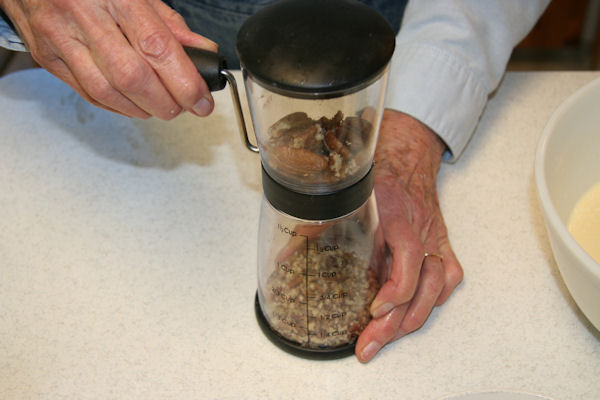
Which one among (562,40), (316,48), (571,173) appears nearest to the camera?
(316,48)

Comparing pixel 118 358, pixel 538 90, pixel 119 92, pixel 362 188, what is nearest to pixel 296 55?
pixel 362 188

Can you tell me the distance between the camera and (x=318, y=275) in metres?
0.57

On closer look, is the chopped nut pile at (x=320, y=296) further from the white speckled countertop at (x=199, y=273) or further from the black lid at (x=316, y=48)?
the black lid at (x=316, y=48)

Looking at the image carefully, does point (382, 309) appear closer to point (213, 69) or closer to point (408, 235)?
point (408, 235)

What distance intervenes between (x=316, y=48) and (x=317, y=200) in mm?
140

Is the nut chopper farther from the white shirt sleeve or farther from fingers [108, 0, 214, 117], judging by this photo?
the white shirt sleeve

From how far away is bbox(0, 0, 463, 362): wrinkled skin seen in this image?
57 cm

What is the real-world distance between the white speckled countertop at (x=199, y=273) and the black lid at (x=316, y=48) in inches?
12.8

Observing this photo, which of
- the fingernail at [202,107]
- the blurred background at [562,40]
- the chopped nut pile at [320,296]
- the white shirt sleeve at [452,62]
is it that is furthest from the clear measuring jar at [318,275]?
the blurred background at [562,40]

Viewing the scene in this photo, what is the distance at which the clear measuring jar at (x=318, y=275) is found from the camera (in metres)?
0.56

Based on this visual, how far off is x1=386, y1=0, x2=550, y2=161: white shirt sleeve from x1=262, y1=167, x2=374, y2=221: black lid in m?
0.31

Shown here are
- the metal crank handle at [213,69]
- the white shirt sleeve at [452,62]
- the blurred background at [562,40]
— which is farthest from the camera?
the blurred background at [562,40]

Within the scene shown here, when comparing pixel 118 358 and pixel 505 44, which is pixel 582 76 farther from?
pixel 118 358

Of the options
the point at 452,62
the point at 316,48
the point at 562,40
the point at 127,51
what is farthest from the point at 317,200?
the point at 562,40
